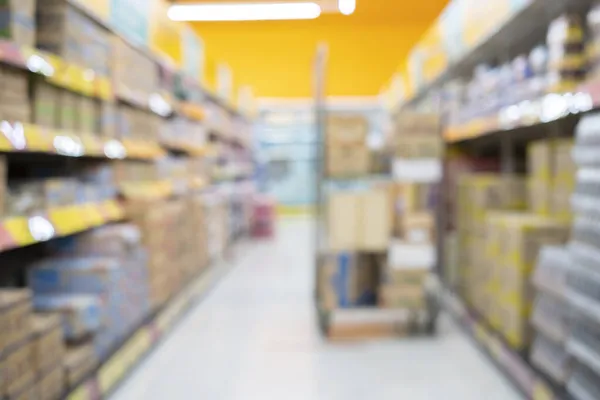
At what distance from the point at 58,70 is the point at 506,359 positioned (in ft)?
8.27

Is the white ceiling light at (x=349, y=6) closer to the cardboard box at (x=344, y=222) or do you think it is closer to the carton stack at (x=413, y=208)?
the carton stack at (x=413, y=208)

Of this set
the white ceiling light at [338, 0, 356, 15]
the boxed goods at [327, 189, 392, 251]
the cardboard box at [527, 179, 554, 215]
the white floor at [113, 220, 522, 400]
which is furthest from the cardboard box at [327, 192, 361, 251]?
the white ceiling light at [338, 0, 356, 15]

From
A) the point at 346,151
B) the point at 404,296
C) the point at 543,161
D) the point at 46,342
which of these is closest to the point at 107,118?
the point at 46,342

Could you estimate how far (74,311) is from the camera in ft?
8.72

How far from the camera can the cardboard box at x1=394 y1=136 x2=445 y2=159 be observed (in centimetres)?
378

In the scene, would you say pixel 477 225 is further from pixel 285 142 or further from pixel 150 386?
pixel 285 142

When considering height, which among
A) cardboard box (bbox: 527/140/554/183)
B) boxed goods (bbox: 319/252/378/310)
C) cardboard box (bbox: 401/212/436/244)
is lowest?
boxed goods (bbox: 319/252/378/310)

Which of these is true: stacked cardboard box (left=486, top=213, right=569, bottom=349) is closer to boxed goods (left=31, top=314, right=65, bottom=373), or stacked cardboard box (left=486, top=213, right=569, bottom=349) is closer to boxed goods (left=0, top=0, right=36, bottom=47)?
boxed goods (left=31, top=314, right=65, bottom=373)

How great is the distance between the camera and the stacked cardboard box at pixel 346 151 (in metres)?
3.87

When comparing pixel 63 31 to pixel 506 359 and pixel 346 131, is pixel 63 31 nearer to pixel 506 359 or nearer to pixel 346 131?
pixel 346 131

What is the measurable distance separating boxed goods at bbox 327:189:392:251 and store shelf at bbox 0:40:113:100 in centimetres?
149

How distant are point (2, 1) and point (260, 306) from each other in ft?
10.3

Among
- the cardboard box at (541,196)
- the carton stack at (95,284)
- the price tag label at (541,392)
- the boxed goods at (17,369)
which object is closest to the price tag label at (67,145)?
the carton stack at (95,284)

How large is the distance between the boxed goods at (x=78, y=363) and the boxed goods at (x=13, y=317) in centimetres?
40
